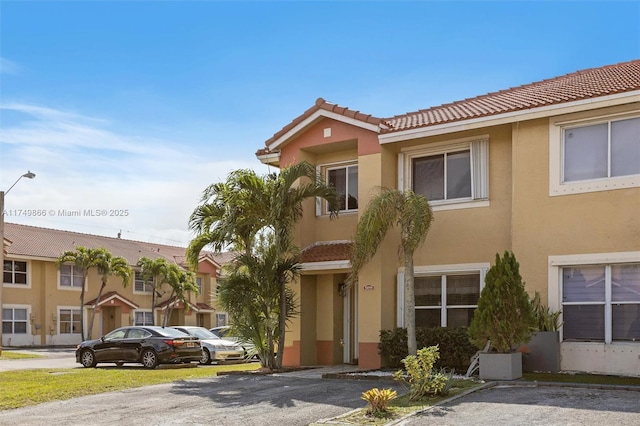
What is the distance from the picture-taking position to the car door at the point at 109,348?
76.0 feet

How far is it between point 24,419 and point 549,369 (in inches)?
409

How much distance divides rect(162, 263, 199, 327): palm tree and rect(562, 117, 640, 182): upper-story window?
31.5 meters

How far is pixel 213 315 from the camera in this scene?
51625 mm

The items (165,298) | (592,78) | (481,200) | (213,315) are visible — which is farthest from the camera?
(213,315)

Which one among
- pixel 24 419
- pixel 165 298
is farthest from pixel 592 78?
pixel 165 298

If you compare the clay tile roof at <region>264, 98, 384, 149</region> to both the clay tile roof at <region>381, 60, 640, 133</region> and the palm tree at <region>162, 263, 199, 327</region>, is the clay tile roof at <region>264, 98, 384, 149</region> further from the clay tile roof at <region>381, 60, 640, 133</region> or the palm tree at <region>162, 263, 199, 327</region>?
the palm tree at <region>162, 263, 199, 327</region>

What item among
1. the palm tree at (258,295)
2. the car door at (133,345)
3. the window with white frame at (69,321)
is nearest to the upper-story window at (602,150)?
the palm tree at (258,295)

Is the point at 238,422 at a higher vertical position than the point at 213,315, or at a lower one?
higher

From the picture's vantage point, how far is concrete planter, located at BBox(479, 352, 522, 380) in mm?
14156

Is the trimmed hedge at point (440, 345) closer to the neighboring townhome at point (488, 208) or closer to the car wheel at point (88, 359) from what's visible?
the neighboring townhome at point (488, 208)

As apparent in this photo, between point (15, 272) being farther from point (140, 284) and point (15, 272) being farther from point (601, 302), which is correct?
point (601, 302)

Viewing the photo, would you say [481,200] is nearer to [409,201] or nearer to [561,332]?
[409,201]

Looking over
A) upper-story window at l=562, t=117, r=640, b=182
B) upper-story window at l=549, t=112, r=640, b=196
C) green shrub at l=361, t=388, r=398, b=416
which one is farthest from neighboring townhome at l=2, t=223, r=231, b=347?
green shrub at l=361, t=388, r=398, b=416

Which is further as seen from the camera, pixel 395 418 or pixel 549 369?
pixel 549 369
